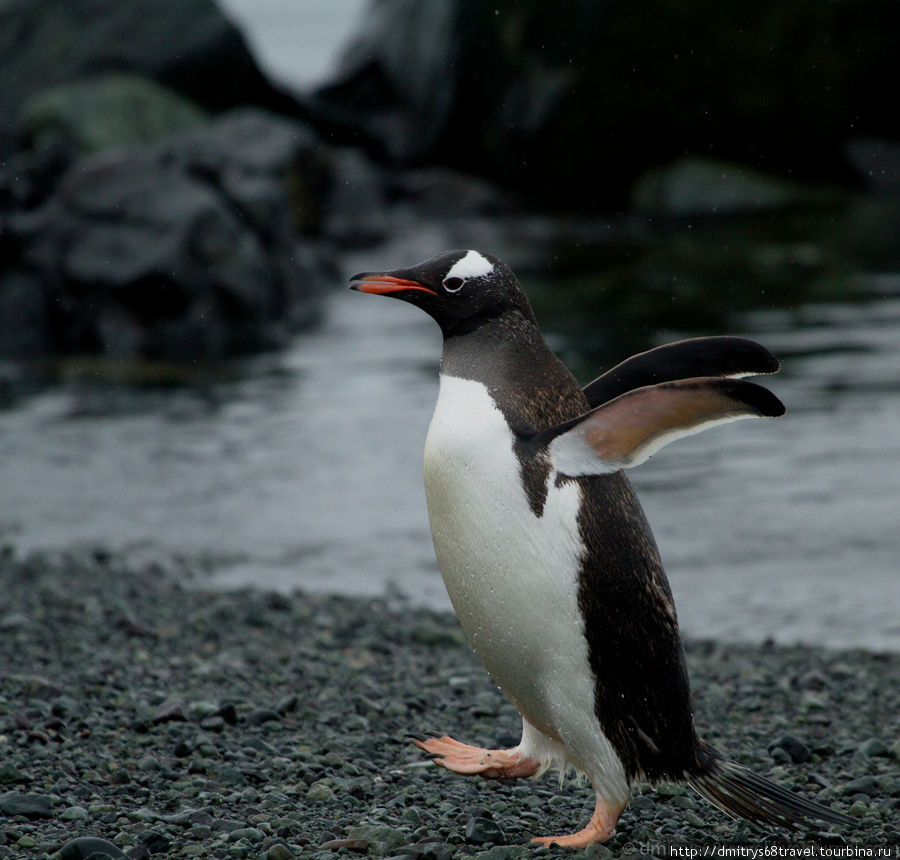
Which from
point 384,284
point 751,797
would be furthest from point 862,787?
point 384,284

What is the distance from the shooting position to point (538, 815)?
350 cm

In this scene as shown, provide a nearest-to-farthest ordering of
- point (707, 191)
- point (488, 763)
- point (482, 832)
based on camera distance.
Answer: point (482, 832) → point (488, 763) → point (707, 191)

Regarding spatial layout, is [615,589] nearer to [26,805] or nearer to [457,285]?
[457,285]

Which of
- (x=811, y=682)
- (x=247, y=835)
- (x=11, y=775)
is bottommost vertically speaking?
(x=811, y=682)

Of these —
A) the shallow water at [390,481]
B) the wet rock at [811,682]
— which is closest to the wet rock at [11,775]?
the wet rock at [811,682]

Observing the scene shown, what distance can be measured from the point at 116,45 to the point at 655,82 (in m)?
11.1

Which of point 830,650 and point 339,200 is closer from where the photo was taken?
point 830,650

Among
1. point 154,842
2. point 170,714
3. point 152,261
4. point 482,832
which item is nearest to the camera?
point 154,842

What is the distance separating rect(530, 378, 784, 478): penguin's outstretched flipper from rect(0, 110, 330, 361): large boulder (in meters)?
12.2

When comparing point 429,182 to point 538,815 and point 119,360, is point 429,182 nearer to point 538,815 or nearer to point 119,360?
point 119,360

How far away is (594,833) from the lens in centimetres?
321

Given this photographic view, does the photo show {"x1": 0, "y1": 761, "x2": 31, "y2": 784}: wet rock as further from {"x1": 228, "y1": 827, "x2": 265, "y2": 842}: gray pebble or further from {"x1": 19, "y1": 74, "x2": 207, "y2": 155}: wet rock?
{"x1": 19, "y1": 74, "x2": 207, "y2": 155}: wet rock

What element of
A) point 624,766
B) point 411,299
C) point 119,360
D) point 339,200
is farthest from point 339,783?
point 339,200

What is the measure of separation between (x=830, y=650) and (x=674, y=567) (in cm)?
168
